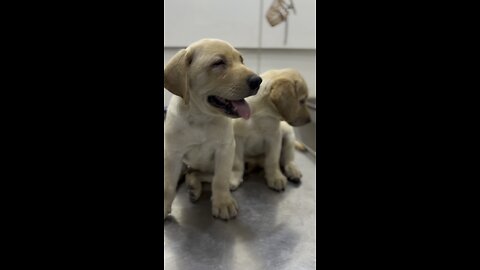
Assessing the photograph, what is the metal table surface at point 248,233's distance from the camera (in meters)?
1.08

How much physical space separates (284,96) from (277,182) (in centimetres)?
41

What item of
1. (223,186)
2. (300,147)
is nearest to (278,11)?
(300,147)

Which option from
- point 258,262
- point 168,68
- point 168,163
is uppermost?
point 168,68

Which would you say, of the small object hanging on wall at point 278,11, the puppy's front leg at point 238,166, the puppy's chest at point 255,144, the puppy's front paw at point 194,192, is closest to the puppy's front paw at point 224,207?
the puppy's front paw at point 194,192

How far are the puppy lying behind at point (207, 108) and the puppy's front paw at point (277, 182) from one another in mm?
293

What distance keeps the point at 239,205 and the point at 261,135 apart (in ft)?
1.16

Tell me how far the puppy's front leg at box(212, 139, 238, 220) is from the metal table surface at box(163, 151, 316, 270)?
→ 0.11 ft

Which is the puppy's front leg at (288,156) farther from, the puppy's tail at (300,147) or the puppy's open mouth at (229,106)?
the puppy's open mouth at (229,106)

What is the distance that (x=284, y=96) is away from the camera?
1.48 metres

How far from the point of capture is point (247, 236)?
4.00 ft

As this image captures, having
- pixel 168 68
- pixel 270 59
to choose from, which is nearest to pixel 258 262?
pixel 168 68

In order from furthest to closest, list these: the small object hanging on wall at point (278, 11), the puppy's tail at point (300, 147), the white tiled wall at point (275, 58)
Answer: the white tiled wall at point (275, 58), the puppy's tail at point (300, 147), the small object hanging on wall at point (278, 11)
